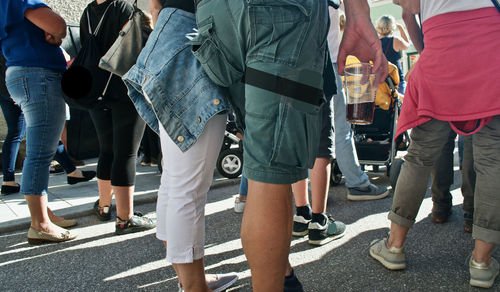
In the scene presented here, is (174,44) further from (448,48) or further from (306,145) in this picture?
(448,48)

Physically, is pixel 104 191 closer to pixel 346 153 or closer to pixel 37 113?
pixel 37 113

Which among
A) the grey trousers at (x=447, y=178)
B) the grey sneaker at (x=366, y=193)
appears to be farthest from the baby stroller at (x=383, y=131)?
the grey trousers at (x=447, y=178)

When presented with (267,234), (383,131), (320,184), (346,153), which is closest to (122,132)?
(320,184)

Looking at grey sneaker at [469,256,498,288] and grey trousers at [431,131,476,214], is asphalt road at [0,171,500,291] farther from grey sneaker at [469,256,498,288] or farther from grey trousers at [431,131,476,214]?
grey trousers at [431,131,476,214]

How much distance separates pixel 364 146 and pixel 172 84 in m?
3.38

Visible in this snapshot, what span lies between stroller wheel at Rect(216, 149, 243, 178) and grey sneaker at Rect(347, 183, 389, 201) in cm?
181

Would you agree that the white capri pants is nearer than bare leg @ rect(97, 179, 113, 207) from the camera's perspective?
Yes

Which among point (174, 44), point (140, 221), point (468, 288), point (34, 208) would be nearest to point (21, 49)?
point (34, 208)

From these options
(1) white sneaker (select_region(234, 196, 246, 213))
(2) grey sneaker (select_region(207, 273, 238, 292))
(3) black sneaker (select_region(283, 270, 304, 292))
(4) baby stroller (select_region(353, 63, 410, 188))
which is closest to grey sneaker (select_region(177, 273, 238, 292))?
(2) grey sneaker (select_region(207, 273, 238, 292))

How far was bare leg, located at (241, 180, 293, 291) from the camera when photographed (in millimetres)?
1283

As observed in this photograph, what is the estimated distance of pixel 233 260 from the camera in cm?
238

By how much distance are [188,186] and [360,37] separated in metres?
0.94

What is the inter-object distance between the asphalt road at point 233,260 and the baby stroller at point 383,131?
1239 mm

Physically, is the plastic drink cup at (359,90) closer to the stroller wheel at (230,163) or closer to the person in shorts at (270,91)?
the person in shorts at (270,91)
